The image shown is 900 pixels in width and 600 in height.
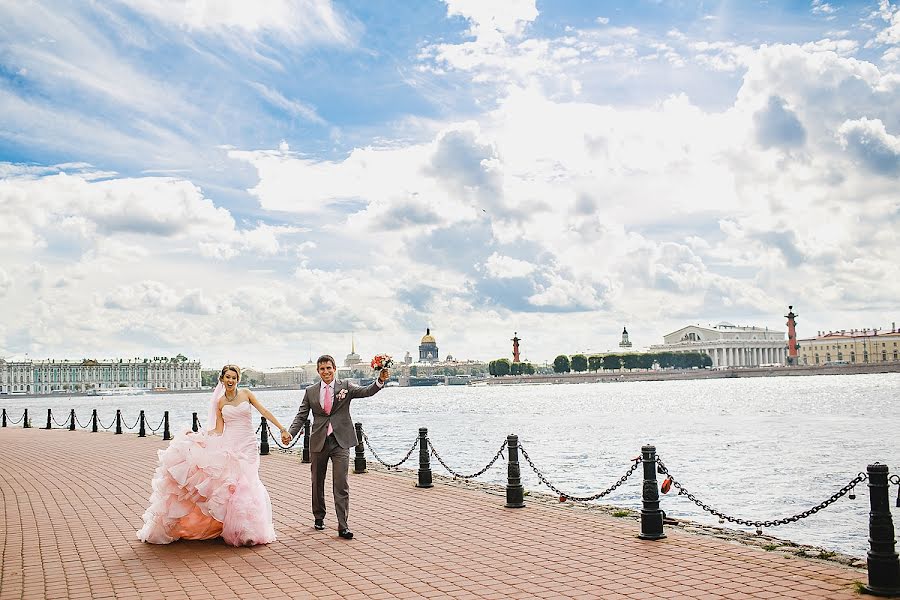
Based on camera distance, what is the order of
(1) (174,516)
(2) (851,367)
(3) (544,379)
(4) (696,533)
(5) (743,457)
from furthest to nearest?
(3) (544,379) < (2) (851,367) < (5) (743,457) < (4) (696,533) < (1) (174,516)

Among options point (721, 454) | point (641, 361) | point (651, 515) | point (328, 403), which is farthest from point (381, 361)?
point (641, 361)

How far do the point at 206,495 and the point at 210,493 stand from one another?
0.17ft

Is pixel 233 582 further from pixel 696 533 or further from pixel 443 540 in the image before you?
pixel 696 533

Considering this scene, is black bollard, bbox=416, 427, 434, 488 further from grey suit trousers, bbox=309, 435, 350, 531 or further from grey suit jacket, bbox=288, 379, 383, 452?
grey suit jacket, bbox=288, 379, 383, 452

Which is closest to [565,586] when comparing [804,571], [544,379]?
[804,571]

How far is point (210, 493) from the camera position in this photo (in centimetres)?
999

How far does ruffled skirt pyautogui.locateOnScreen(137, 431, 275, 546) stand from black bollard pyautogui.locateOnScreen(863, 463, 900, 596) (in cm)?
634

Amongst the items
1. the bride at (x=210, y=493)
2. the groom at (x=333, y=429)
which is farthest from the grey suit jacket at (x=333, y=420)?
the bride at (x=210, y=493)

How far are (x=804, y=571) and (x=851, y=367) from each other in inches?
6426

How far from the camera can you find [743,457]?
96.5 ft

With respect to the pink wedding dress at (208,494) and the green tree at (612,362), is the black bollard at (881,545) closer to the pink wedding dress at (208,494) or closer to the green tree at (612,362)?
the pink wedding dress at (208,494)

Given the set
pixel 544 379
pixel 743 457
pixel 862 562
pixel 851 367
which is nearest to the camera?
pixel 862 562

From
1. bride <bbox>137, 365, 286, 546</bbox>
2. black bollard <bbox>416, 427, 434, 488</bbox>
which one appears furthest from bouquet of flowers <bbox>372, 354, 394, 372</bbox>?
black bollard <bbox>416, 427, 434, 488</bbox>

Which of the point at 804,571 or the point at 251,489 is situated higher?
the point at 251,489
